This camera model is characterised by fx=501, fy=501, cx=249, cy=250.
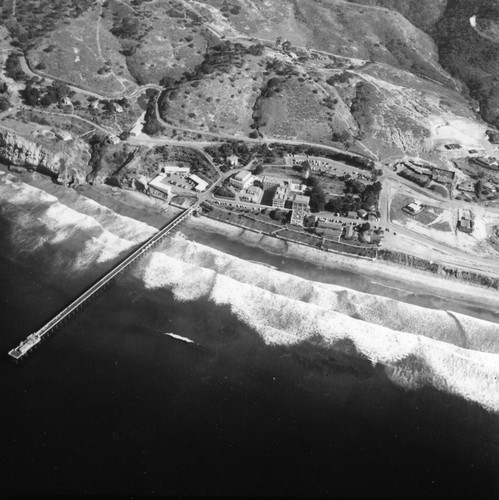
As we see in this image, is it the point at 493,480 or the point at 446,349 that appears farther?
the point at 446,349

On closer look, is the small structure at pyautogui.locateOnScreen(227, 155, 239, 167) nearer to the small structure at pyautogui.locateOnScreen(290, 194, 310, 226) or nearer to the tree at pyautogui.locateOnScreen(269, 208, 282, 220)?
the small structure at pyautogui.locateOnScreen(290, 194, 310, 226)

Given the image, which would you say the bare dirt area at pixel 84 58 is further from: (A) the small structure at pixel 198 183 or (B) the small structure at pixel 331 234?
(B) the small structure at pixel 331 234

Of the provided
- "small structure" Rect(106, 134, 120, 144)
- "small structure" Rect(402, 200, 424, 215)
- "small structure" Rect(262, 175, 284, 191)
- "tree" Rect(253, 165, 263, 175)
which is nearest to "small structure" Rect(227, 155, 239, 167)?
Result: "tree" Rect(253, 165, 263, 175)

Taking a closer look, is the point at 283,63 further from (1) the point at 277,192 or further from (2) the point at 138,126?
(1) the point at 277,192

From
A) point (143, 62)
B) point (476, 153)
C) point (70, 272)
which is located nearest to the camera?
point (70, 272)

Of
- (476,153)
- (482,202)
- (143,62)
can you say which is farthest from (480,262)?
(143,62)

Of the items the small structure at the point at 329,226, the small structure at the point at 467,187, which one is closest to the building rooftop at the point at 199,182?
the small structure at the point at 329,226

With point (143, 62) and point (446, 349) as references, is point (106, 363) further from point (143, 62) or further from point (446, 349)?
point (143, 62)

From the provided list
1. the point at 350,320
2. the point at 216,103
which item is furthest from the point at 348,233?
the point at 216,103
